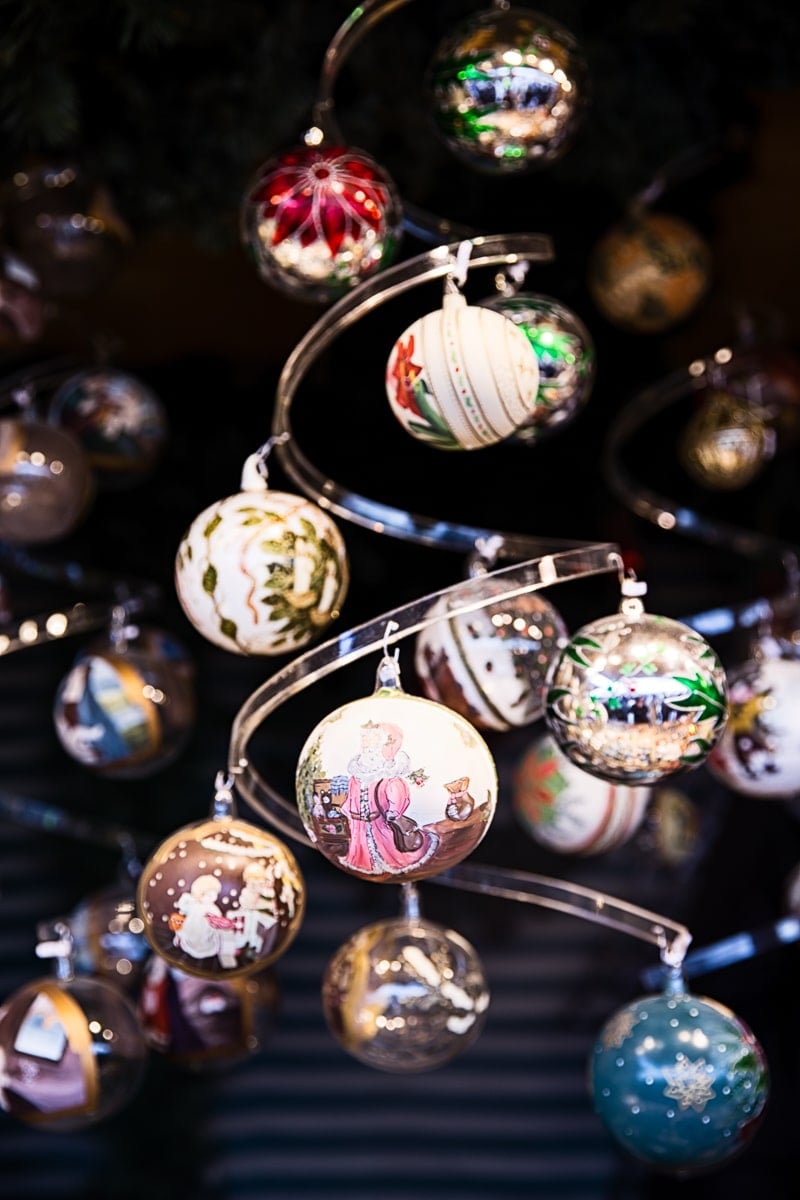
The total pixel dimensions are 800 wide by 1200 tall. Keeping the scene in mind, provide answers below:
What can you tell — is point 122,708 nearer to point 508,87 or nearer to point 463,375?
point 463,375

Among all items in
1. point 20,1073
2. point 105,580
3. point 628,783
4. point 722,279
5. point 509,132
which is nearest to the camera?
point 628,783

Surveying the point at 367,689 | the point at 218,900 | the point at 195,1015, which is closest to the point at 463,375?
the point at 218,900

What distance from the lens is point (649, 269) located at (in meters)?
2.11

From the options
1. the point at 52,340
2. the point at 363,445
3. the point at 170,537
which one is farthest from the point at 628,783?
the point at 52,340

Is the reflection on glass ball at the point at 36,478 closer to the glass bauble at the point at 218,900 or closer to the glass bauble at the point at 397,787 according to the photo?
the glass bauble at the point at 218,900

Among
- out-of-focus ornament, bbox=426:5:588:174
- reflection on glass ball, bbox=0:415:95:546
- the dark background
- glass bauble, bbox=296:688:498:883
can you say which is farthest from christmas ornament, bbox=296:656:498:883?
the dark background

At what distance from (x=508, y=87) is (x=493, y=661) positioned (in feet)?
1.82

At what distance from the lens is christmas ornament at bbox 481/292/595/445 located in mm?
1484

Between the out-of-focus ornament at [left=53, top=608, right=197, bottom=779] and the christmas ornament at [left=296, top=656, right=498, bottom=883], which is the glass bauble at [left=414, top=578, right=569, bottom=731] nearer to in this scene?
the christmas ornament at [left=296, top=656, right=498, bottom=883]

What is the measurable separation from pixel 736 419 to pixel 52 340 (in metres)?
1.18

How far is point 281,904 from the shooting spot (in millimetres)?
1379

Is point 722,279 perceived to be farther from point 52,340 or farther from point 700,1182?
point 700,1182

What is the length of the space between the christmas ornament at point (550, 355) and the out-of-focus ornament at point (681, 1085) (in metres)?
0.60

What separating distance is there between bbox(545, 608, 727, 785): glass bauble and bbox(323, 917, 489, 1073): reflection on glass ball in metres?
0.37
